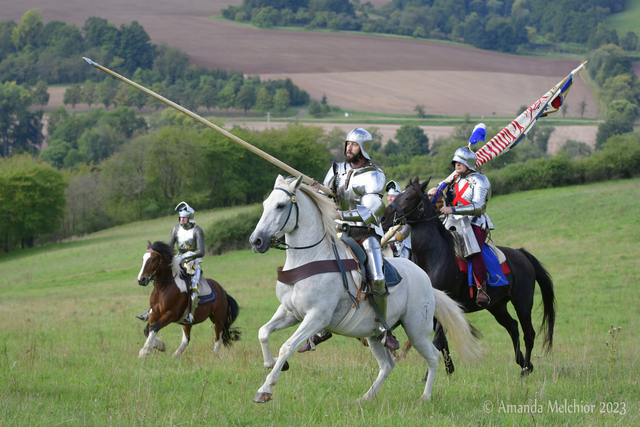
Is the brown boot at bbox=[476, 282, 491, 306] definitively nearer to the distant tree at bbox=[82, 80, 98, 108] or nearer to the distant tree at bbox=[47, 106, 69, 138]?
the distant tree at bbox=[47, 106, 69, 138]

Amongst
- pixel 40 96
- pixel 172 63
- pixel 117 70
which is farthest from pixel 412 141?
pixel 117 70

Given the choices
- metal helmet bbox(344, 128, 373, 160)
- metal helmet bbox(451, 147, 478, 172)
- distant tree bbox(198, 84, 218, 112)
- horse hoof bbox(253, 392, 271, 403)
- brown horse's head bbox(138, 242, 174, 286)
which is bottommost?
distant tree bbox(198, 84, 218, 112)

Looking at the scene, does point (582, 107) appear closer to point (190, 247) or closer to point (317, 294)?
point (190, 247)

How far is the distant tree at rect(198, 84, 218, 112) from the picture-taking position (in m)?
142

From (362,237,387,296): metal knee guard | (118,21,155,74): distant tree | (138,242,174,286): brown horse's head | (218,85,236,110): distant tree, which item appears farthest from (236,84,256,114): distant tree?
(362,237,387,296): metal knee guard

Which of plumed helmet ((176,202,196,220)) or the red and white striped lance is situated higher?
the red and white striped lance

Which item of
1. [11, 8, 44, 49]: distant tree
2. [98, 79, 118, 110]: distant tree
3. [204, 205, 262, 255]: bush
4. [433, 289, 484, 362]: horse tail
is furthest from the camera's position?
[11, 8, 44, 49]: distant tree

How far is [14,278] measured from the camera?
42875 millimetres

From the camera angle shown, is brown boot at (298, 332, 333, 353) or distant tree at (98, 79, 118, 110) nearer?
brown boot at (298, 332, 333, 353)

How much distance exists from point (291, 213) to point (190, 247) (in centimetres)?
666

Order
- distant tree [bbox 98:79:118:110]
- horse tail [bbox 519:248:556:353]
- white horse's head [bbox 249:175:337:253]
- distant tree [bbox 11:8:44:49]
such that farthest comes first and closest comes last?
distant tree [bbox 11:8:44:49], distant tree [bbox 98:79:118:110], horse tail [bbox 519:248:556:353], white horse's head [bbox 249:175:337:253]

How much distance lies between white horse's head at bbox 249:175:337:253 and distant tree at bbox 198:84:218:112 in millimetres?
140257

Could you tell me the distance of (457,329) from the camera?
24.9 feet

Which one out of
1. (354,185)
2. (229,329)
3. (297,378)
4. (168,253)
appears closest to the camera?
(354,185)
